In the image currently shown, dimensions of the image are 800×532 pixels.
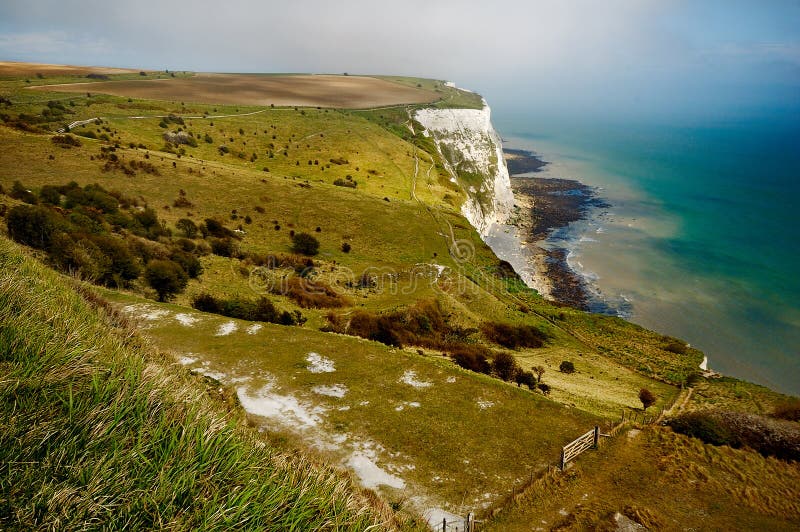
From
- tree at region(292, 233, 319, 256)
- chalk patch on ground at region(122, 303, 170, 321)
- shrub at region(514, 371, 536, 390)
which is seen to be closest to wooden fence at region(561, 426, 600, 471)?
shrub at region(514, 371, 536, 390)

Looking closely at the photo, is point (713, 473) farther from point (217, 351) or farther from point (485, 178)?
point (485, 178)

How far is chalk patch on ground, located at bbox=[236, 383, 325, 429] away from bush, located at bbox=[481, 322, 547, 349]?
92.8 feet

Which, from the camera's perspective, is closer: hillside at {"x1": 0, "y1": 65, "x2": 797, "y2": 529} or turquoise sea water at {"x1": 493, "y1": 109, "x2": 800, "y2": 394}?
hillside at {"x1": 0, "y1": 65, "x2": 797, "y2": 529}

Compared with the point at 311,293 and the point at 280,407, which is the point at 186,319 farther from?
the point at 311,293

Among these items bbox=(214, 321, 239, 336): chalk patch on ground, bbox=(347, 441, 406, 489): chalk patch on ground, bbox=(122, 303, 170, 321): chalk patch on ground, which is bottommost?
bbox=(347, 441, 406, 489): chalk patch on ground

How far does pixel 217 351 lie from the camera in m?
24.4

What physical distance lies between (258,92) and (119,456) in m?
167

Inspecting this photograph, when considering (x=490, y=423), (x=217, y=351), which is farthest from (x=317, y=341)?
(x=490, y=423)

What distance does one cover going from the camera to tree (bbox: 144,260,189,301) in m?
33.5

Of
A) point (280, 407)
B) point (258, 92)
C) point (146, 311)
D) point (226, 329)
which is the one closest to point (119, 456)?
point (280, 407)

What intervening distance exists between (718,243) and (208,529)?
139 metres

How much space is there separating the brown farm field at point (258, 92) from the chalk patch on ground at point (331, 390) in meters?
126

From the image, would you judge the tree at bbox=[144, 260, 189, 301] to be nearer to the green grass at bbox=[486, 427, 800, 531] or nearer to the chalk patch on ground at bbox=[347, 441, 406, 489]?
the chalk patch on ground at bbox=[347, 441, 406, 489]

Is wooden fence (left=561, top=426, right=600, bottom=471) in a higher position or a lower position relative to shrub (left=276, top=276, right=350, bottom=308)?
higher
